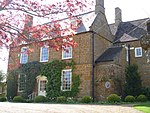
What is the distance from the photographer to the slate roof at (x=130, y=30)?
30347 mm

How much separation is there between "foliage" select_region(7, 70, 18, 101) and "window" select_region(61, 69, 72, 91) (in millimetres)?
7705

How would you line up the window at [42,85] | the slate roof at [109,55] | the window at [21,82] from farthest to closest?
1. the window at [21,82]
2. the window at [42,85]
3. the slate roof at [109,55]

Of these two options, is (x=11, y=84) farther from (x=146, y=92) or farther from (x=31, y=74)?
(x=146, y=92)

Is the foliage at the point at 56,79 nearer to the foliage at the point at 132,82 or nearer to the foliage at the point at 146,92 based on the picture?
the foliage at the point at 132,82

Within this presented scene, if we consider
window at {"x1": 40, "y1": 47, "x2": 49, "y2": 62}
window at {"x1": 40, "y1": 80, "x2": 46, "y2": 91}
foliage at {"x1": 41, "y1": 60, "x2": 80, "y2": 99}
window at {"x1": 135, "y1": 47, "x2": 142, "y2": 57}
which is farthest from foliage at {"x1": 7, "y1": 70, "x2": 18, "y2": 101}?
window at {"x1": 135, "y1": 47, "x2": 142, "y2": 57}

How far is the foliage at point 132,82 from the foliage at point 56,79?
222 inches

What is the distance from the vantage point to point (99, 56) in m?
27.0

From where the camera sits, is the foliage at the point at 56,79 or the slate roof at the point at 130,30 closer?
the foliage at the point at 56,79

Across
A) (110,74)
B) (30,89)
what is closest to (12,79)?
(30,89)

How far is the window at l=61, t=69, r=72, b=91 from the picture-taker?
1030 inches

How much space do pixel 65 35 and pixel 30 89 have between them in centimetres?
2085

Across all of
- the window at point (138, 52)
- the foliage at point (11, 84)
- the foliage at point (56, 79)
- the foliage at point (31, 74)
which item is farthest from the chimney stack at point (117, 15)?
the foliage at point (11, 84)

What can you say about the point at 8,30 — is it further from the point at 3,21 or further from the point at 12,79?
the point at 12,79

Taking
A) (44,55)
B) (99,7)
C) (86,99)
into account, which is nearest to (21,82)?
(44,55)
